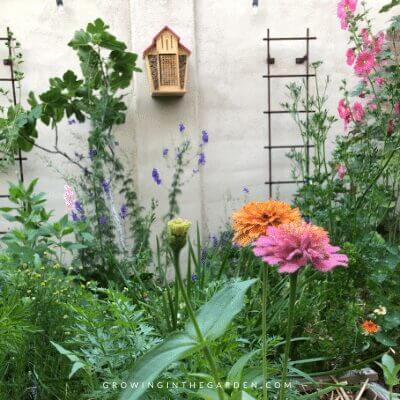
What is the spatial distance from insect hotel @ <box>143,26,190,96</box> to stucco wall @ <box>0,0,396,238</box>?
0.58ft

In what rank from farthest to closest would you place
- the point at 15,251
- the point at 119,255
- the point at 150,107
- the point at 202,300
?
1. the point at 150,107
2. the point at 119,255
3. the point at 15,251
4. the point at 202,300

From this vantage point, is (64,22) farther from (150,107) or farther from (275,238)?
(275,238)

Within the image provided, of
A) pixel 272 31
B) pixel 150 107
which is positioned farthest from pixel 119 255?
pixel 272 31

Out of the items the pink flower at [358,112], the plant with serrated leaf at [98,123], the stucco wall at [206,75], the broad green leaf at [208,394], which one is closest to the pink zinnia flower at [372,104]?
the pink flower at [358,112]

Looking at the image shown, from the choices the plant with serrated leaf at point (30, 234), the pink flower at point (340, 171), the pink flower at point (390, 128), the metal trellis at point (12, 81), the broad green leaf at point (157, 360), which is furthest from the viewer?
the metal trellis at point (12, 81)

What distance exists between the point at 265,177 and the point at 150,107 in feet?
3.08

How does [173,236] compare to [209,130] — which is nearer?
[173,236]

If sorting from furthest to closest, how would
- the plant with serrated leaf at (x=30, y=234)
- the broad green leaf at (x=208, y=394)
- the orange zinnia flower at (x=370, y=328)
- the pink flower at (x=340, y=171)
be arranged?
1. the pink flower at (x=340, y=171)
2. the plant with serrated leaf at (x=30, y=234)
3. the orange zinnia flower at (x=370, y=328)
4. the broad green leaf at (x=208, y=394)

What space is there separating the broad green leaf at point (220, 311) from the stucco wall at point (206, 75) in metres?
2.43

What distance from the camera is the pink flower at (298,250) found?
72cm

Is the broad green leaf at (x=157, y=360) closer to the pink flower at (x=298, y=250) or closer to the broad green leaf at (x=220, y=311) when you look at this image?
the broad green leaf at (x=220, y=311)

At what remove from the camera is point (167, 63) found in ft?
9.78

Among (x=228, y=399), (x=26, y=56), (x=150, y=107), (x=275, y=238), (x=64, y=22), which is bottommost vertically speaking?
(x=228, y=399)

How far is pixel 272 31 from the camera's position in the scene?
132 inches
